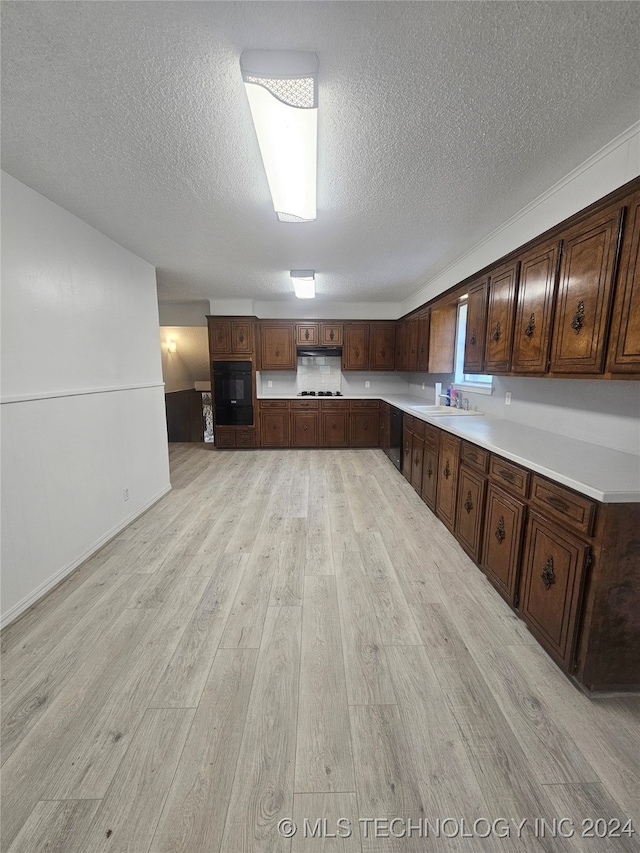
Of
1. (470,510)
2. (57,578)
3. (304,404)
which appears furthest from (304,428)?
(57,578)

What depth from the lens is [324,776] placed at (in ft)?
3.81

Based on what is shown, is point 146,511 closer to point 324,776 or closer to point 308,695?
point 308,695

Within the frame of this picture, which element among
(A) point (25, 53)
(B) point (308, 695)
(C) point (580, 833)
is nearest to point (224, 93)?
(A) point (25, 53)

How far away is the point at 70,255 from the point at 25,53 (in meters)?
1.41

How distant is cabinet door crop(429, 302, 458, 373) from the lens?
161 inches

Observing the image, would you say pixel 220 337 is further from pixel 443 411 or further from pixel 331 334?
pixel 443 411

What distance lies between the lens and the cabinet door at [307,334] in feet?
19.2

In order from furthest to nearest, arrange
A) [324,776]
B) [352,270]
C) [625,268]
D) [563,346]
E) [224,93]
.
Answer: [352,270], [563,346], [625,268], [224,93], [324,776]

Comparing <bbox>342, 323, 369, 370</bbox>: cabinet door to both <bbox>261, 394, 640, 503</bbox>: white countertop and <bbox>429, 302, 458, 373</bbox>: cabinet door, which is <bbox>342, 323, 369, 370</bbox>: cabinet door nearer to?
<bbox>429, 302, 458, 373</bbox>: cabinet door

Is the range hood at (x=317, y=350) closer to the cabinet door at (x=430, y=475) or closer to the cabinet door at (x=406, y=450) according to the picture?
the cabinet door at (x=406, y=450)

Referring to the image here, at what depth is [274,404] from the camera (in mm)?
5852

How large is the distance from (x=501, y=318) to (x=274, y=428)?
4119 mm

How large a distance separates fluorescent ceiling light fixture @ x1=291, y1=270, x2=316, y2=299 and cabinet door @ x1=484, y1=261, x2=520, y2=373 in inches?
82.2

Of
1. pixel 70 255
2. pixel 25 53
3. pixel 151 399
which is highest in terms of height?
pixel 25 53
